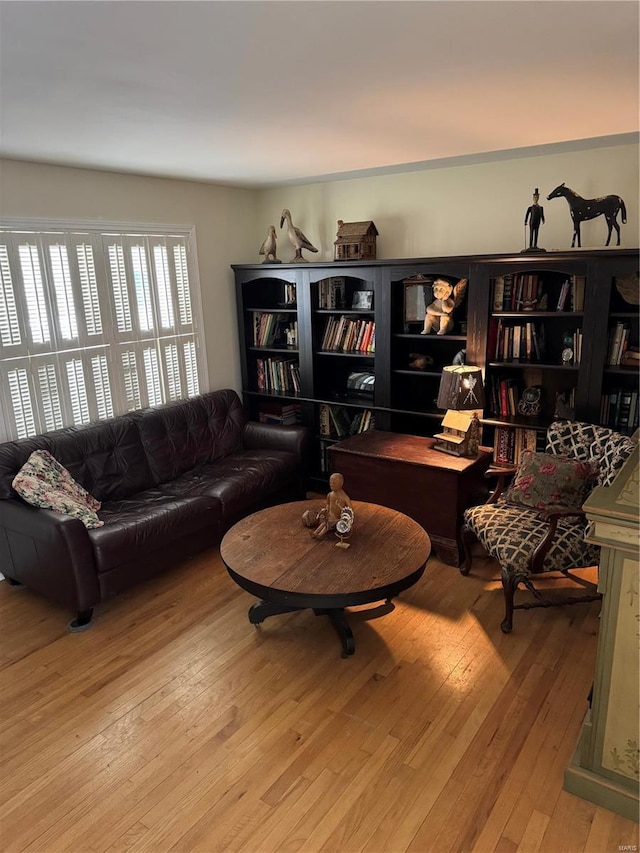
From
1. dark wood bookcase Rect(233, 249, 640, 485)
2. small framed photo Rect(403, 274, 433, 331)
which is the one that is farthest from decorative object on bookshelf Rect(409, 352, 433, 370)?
small framed photo Rect(403, 274, 433, 331)

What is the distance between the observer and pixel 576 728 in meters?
2.30

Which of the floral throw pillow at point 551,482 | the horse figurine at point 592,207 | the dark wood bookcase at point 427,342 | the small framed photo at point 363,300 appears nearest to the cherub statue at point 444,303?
the dark wood bookcase at point 427,342

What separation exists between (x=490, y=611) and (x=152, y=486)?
7.39 ft

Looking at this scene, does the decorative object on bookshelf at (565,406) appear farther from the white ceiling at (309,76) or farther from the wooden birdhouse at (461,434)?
the white ceiling at (309,76)

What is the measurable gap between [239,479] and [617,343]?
2412mm

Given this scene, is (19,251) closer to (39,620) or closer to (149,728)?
(39,620)

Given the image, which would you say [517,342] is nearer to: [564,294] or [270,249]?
[564,294]

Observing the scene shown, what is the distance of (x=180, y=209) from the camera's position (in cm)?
431

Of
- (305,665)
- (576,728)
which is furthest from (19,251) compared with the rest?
(576,728)

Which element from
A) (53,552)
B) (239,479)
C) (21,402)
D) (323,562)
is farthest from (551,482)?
→ (21,402)

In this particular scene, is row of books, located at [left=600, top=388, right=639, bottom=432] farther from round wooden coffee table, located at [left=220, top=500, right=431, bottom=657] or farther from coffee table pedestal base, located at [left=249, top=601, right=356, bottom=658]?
coffee table pedestal base, located at [left=249, top=601, right=356, bottom=658]

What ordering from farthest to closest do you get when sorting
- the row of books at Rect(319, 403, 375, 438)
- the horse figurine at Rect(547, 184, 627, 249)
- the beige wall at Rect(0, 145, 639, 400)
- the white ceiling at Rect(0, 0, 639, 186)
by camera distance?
the row of books at Rect(319, 403, 375, 438) → the beige wall at Rect(0, 145, 639, 400) → the horse figurine at Rect(547, 184, 627, 249) → the white ceiling at Rect(0, 0, 639, 186)

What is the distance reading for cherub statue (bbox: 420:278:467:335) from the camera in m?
3.77

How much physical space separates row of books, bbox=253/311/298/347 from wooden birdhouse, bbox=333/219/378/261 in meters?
0.71
